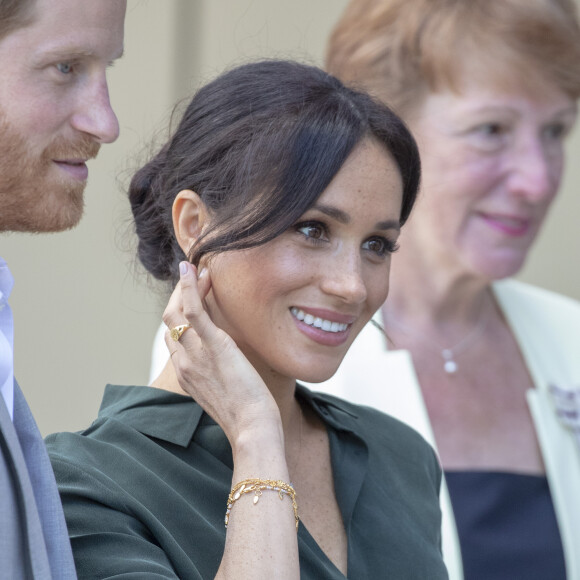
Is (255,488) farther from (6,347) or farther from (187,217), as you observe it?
(187,217)

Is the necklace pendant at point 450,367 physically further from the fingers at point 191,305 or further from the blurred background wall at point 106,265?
the fingers at point 191,305

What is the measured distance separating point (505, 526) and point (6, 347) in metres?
2.00

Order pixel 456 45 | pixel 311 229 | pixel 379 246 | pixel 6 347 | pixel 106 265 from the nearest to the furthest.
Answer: pixel 6 347, pixel 311 229, pixel 379 246, pixel 456 45, pixel 106 265

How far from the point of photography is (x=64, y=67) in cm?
181

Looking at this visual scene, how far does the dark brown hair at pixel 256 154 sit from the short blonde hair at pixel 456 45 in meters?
1.15

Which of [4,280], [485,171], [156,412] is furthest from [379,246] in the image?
[485,171]

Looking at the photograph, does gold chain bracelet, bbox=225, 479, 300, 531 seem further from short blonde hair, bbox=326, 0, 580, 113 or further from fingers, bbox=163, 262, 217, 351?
short blonde hair, bbox=326, 0, 580, 113

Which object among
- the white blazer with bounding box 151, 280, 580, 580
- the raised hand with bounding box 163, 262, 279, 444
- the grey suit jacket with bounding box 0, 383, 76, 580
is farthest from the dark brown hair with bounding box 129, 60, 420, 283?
the white blazer with bounding box 151, 280, 580, 580

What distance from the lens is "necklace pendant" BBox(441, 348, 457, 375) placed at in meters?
3.62

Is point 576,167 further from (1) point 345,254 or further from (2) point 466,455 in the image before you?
(1) point 345,254

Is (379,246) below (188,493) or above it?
above

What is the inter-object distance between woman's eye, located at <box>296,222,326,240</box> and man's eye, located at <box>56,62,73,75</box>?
564 mm

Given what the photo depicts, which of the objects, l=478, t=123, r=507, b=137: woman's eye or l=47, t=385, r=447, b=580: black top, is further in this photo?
l=478, t=123, r=507, b=137: woman's eye

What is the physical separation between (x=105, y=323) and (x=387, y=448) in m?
2.16
